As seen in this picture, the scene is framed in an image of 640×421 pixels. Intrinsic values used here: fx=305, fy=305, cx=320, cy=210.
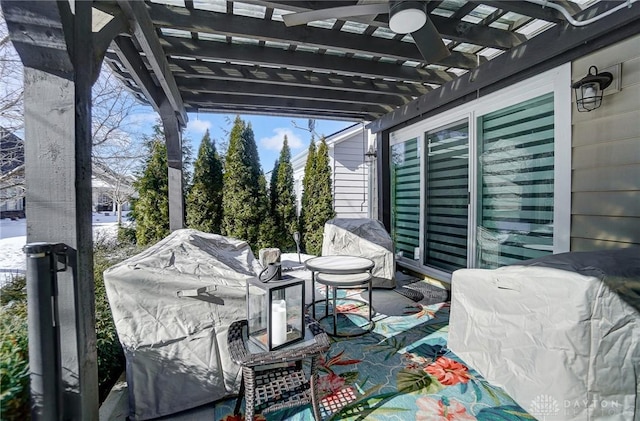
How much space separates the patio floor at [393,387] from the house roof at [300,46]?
2464 mm

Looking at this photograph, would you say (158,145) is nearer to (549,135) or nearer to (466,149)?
(466,149)

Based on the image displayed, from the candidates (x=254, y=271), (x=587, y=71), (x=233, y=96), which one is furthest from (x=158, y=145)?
(x=587, y=71)

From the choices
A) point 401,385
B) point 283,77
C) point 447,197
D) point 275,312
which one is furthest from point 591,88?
point 283,77

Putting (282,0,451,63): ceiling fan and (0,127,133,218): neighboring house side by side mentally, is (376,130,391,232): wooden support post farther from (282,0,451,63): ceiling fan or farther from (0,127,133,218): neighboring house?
(0,127,133,218): neighboring house

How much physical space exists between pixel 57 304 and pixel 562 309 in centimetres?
222

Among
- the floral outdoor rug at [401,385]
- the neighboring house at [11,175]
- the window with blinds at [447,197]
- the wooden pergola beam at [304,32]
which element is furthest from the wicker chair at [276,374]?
the window with blinds at [447,197]

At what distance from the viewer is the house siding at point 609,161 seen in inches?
88.5

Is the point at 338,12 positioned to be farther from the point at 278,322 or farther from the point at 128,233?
the point at 128,233

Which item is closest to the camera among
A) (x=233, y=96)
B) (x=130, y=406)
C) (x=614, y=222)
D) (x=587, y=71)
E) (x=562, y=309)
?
(x=562, y=309)

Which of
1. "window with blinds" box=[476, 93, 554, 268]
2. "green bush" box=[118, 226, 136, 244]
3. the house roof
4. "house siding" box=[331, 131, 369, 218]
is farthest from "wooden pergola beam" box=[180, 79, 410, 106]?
"green bush" box=[118, 226, 136, 244]

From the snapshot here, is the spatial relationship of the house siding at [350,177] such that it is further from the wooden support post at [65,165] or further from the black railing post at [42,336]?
the black railing post at [42,336]

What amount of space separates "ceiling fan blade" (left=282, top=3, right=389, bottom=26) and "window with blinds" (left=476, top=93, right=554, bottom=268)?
206 centimetres

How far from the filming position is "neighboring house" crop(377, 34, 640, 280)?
2336 millimetres

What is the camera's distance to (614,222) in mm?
2377
